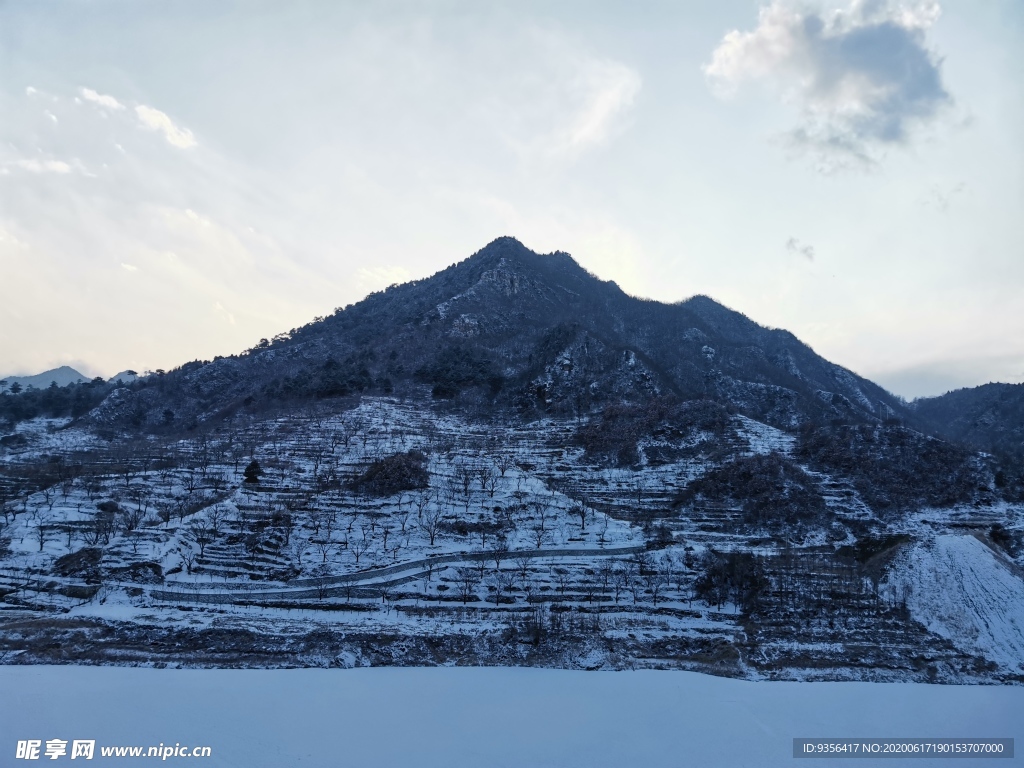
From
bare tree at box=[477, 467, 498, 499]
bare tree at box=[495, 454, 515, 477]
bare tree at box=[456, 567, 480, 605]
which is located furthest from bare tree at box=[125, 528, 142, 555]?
bare tree at box=[495, 454, 515, 477]

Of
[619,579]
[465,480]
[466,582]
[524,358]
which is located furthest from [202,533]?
[524,358]

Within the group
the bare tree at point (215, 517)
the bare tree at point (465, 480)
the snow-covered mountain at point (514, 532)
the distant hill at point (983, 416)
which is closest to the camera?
the snow-covered mountain at point (514, 532)

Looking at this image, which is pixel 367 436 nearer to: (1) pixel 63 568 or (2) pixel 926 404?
(1) pixel 63 568

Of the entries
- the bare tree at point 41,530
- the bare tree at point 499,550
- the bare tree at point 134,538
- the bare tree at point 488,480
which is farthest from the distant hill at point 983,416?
the bare tree at point 41,530

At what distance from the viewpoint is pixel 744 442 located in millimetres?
67125

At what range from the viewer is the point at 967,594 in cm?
4069

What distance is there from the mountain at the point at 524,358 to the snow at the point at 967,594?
3734 cm

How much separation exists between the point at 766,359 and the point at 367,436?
82953mm

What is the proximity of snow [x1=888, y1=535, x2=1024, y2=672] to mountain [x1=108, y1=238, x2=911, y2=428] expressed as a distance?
122 feet

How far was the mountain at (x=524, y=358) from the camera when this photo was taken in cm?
8750

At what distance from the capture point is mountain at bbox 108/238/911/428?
87.5 m

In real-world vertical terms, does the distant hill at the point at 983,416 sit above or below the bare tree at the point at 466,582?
above

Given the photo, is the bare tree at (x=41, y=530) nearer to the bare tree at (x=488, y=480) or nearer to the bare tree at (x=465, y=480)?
the bare tree at (x=465, y=480)

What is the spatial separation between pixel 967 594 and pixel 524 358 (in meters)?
68.7
